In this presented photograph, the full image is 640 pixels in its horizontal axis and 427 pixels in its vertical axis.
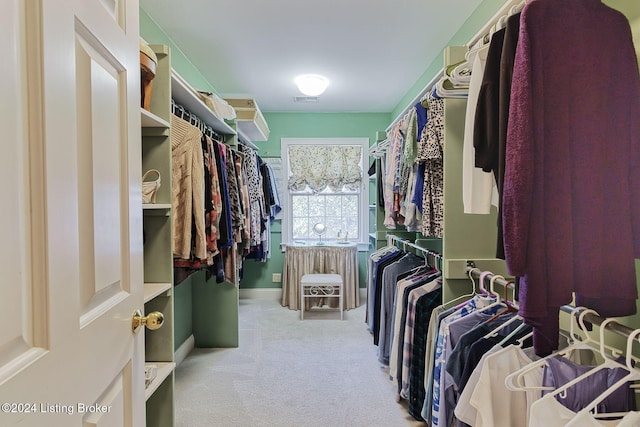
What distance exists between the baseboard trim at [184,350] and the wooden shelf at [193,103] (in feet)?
5.88

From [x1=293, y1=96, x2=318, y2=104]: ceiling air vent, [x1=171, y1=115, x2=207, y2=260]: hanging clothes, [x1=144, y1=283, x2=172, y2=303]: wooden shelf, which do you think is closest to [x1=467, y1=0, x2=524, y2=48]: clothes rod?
[x1=171, y1=115, x2=207, y2=260]: hanging clothes

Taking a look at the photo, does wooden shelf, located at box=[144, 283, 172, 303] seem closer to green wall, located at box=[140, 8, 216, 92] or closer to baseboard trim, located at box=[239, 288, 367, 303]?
green wall, located at box=[140, 8, 216, 92]

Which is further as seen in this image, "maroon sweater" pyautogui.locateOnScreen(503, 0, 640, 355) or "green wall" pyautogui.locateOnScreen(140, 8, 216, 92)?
"green wall" pyautogui.locateOnScreen(140, 8, 216, 92)

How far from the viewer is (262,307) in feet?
13.2

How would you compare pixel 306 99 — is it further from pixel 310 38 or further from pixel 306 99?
pixel 310 38

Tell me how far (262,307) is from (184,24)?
304 cm

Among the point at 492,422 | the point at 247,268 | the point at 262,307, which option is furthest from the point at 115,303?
the point at 247,268

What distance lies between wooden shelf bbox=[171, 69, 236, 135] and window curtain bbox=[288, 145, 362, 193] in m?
1.74

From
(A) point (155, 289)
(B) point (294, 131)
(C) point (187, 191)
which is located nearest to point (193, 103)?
(C) point (187, 191)

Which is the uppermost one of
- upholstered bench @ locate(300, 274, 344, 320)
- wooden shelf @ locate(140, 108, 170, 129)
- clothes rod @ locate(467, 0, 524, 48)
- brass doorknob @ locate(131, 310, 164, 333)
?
clothes rod @ locate(467, 0, 524, 48)

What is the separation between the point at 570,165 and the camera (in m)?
0.81

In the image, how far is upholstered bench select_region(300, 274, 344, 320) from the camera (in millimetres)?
3615

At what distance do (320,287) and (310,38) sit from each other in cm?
264

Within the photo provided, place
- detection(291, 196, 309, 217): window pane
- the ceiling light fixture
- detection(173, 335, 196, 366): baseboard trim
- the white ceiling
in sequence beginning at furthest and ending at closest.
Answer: detection(291, 196, 309, 217): window pane → the ceiling light fixture → detection(173, 335, 196, 366): baseboard trim → the white ceiling
